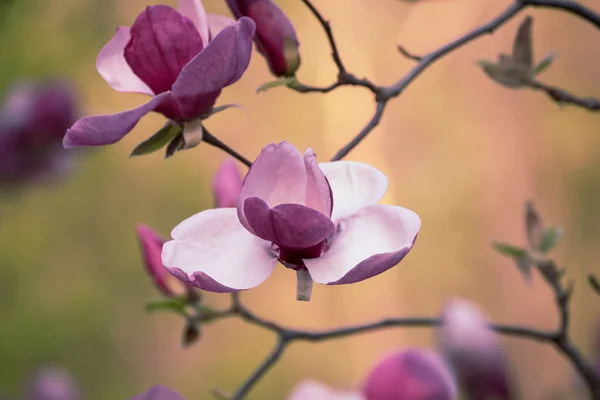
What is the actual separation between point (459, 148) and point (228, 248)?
1249mm

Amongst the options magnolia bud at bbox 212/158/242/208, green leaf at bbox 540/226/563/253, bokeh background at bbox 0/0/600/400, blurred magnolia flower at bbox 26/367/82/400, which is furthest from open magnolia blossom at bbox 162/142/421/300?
bokeh background at bbox 0/0/600/400

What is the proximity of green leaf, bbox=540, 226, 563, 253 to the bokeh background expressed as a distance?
3.17 ft

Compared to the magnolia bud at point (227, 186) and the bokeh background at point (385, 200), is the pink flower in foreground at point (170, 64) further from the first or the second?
the bokeh background at point (385, 200)

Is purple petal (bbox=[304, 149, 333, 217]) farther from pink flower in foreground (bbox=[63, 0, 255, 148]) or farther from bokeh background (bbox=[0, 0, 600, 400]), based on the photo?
bokeh background (bbox=[0, 0, 600, 400])

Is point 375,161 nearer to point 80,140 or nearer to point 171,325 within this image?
point 171,325

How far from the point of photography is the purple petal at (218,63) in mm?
241

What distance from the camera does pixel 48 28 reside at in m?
1.50

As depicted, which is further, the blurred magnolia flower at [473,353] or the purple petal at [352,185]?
the blurred magnolia flower at [473,353]

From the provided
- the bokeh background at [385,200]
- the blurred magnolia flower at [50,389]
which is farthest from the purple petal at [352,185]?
the bokeh background at [385,200]

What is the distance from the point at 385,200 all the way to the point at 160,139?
113 cm

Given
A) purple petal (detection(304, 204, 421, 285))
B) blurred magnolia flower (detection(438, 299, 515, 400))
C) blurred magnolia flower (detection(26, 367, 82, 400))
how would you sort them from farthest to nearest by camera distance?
1. blurred magnolia flower (detection(26, 367, 82, 400))
2. blurred magnolia flower (detection(438, 299, 515, 400))
3. purple petal (detection(304, 204, 421, 285))

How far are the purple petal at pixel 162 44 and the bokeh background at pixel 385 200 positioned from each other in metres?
1.14

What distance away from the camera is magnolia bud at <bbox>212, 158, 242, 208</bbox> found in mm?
360

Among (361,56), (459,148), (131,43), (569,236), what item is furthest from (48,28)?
(131,43)
